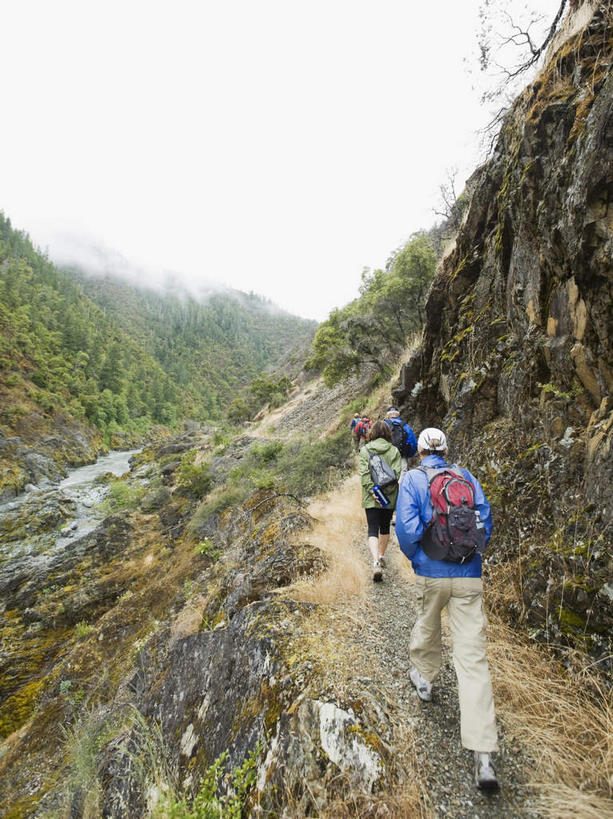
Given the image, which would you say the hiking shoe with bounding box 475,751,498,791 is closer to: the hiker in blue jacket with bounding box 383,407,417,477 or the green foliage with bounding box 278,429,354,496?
the hiker in blue jacket with bounding box 383,407,417,477

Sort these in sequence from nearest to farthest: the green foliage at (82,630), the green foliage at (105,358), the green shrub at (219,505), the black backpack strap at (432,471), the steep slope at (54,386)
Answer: the black backpack strap at (432,471), the green foliage at (82,630), the green shrub at (219,505), the steep slope at (54,386), the green foliage at (105,358)

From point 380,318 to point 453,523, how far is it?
15518mm

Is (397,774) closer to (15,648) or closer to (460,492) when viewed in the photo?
(460,492)

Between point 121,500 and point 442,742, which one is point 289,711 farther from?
point 121,500

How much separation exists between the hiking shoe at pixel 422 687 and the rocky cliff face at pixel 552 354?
1.17m

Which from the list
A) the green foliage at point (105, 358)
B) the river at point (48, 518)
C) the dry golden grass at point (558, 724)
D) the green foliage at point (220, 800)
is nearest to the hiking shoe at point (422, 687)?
the dry golden grass at point (558, 724)

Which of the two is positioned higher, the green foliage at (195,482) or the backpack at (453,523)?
the backpack at (453,523)

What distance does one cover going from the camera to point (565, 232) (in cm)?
372

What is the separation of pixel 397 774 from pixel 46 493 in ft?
107

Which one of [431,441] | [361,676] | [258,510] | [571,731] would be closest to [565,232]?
[431,441]

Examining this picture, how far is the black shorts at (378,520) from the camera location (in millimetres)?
5188

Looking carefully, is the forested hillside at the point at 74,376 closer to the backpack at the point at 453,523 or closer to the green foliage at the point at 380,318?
Result: the green foliage at the point at 380,318

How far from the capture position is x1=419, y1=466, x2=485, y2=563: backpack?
2.59 m

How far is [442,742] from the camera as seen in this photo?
258 centimetres
